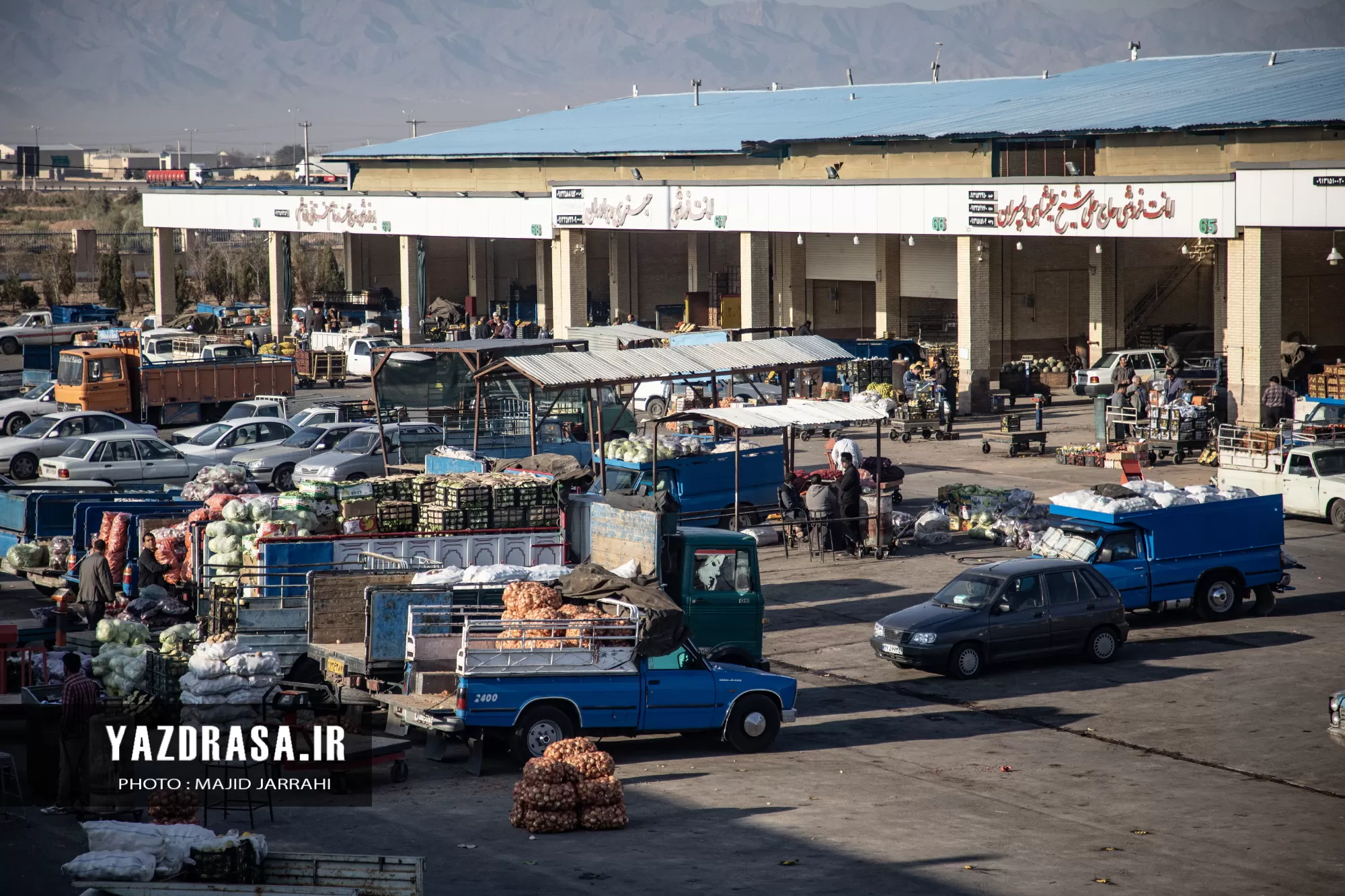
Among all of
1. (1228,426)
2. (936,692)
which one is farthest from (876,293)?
(936,692)

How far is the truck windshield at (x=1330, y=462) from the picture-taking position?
2719cm

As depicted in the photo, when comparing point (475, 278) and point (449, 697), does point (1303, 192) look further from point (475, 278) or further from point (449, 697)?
point (475, 278)

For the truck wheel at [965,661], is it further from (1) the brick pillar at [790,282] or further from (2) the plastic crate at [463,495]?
(1) the brick pillar at [790,282]

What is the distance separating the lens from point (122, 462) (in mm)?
29250

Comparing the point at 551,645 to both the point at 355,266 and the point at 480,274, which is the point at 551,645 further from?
the point at 355,266

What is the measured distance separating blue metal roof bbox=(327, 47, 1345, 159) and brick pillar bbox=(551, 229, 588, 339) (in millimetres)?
5650

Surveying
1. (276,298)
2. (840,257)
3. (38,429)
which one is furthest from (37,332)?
(840,257)

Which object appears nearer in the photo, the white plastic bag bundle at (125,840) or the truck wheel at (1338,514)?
the white plastic bag bundle at (125,840)

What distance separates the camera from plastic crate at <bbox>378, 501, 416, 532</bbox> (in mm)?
19281

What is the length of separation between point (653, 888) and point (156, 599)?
32.2 feet

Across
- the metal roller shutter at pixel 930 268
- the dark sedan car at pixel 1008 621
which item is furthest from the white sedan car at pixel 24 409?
the metal roller shutter at pixel 930 268

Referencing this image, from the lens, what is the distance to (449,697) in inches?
579

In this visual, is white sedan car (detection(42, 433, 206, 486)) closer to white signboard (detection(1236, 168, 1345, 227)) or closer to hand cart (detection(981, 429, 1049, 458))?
hand cart (detection(981, 429, 1049, 458))

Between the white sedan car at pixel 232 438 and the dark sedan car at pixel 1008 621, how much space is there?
16.4m
